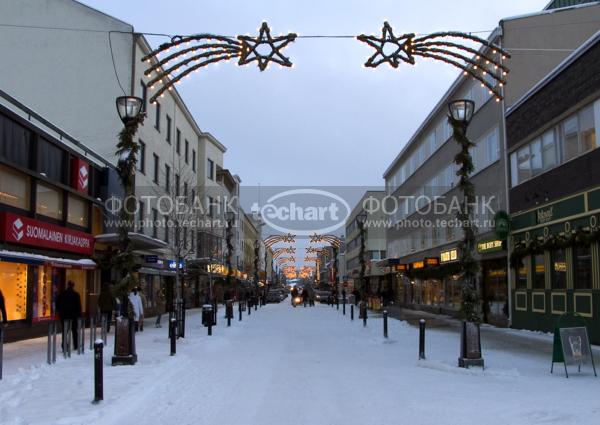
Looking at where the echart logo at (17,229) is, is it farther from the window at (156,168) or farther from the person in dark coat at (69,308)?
the window at (156,168)

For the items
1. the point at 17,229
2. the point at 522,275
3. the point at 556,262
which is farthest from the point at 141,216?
the point at 556,262

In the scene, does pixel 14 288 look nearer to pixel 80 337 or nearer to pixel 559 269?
pixel 80 337

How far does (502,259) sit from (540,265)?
13.0ft

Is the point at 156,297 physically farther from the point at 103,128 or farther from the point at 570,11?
the point at 570,11

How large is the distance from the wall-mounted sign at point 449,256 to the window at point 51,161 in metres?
19.7

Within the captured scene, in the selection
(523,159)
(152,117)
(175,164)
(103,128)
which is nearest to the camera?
(523,159)

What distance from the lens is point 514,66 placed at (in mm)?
24672

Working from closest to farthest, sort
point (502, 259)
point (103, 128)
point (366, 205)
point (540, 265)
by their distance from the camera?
1. point (540, 265)
2. point (502, 259)
3. point (103, 128)
4. point (366, 205)

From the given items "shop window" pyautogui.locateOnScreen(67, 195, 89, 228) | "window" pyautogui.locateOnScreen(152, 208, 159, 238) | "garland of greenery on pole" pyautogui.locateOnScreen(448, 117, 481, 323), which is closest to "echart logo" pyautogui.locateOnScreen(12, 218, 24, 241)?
"shop window" pyautogui.locateOnScreen(67, 195, 89, 228)

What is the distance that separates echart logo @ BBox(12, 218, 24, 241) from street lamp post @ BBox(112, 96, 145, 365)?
17.2 feet

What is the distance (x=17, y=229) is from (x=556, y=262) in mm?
16953

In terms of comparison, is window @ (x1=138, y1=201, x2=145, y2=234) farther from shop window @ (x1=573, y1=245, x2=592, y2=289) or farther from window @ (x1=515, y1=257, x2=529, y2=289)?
shop window @ (x1=573, y1=245, x2=592, y2=289)

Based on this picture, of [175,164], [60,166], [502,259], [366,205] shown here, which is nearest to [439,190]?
[502,259]

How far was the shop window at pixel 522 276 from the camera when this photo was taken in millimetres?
23031
